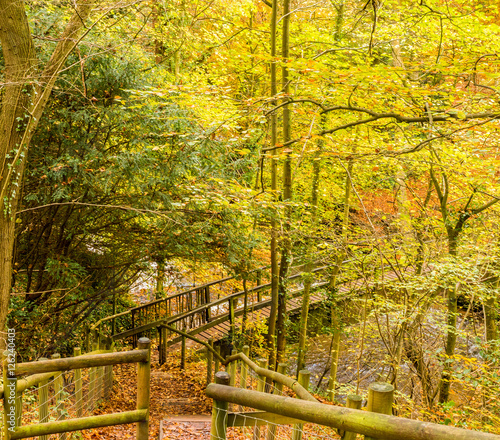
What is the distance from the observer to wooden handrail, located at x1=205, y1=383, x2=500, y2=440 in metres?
1.41

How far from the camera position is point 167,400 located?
24.1 feet

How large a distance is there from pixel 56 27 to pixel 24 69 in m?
1.49

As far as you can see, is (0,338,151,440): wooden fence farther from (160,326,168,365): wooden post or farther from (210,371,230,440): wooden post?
(160,326,168,365): wooden post

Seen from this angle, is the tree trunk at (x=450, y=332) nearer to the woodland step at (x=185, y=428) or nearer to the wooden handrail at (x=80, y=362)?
the woodland step at (x=185, y=428)

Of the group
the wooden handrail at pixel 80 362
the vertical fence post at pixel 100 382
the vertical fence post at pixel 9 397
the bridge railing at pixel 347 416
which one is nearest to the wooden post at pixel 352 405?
the bridge railing at pixel 347 416

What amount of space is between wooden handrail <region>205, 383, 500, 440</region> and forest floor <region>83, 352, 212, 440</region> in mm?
3613

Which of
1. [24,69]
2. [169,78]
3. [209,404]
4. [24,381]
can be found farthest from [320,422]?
[169,78]

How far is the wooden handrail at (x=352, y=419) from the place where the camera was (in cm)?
141

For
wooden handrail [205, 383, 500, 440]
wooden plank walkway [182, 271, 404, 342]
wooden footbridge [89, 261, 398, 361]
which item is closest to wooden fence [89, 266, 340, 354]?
wooden footbridge [89, 261, 398, 361]

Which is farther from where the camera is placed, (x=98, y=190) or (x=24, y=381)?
(x=98, y=190)

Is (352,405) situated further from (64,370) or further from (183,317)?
(183,317)

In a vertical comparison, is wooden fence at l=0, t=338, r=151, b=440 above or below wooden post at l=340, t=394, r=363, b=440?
below

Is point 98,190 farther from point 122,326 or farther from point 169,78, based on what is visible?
point 122,326

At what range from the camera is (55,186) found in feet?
18.5
